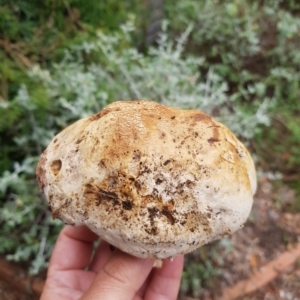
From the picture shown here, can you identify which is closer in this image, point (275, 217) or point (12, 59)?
point (12, 59)

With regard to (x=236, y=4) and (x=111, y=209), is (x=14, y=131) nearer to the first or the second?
(x=111, y=209)

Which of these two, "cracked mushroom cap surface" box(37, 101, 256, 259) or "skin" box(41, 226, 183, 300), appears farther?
"skin" box(41, 226, 183, 300)

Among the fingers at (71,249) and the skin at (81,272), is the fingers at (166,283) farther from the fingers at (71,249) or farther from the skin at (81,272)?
the fingers at (71,249)

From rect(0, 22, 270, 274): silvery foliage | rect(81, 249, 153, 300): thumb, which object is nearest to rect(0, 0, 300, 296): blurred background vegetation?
rect(0, 22, 270, 274): silvery foliage

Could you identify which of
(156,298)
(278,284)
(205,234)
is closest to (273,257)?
(278,284)

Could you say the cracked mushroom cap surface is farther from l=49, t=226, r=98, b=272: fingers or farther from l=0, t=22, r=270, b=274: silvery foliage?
l=0, t=22, r=270, b=274: silvery foliage

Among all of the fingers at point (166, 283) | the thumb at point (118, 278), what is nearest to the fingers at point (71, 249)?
the fingers at point (166, 283)

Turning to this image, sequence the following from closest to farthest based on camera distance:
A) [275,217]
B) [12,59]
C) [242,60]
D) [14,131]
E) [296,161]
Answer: [14,131] < [12,59] < [275,217] < [296,161] < [242,60]
